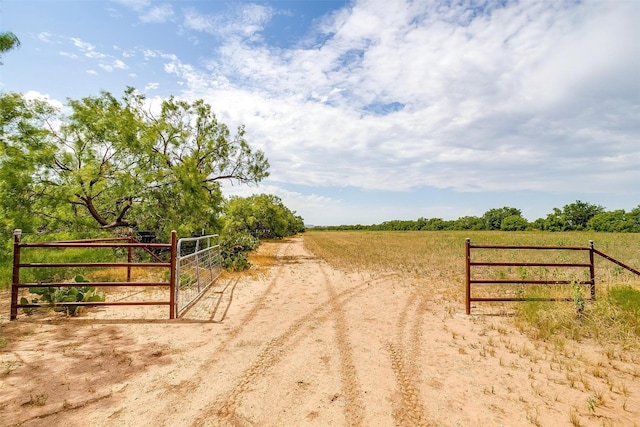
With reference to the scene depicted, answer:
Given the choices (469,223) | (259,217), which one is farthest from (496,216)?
(259,217)

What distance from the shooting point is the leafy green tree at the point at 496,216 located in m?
93.9

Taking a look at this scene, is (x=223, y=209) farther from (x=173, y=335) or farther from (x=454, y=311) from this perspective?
(x=454, y=311)

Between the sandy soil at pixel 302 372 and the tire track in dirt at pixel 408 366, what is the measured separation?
22 millimetres

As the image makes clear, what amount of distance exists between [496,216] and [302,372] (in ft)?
349

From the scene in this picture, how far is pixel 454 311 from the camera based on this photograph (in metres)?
7.62

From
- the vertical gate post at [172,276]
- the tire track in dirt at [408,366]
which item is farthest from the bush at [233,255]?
the tire track in dirt at [408,366]

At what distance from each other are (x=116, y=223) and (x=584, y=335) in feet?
54.8

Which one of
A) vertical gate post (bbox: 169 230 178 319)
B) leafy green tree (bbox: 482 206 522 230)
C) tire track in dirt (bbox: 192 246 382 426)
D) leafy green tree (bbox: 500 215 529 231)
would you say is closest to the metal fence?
vertical gate post (bbox: 169 230 178 319)

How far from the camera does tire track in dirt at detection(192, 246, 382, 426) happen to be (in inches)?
131

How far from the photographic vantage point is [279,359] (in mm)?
4840

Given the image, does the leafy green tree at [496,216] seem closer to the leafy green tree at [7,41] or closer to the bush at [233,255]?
the bush at [233,255]

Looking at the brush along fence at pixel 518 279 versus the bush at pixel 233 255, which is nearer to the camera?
the brush along fence at pixel 518 279

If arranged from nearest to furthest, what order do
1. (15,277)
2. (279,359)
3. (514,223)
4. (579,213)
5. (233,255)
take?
(279,359), (15,277), (233,255), (579,213), (514,223)

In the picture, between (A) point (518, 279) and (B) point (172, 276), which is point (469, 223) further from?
(B) point (172, 276)
